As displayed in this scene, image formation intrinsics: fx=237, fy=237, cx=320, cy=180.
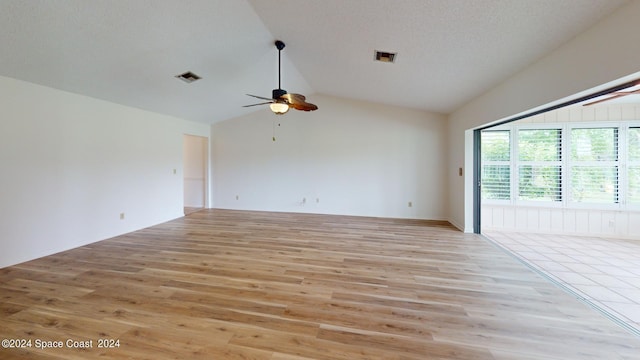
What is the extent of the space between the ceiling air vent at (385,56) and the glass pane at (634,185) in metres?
4.97

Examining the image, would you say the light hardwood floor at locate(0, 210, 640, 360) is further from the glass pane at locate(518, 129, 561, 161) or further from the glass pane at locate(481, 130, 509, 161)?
the glass pane at locate(518, 129, 561, 161)

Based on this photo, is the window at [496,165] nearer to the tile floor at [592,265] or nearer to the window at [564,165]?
the window at [564,165]

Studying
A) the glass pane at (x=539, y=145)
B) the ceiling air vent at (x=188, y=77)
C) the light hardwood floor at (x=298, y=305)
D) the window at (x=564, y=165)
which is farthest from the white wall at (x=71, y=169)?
the glass pane at (x=539, y=145)

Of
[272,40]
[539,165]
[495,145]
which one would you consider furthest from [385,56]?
[539,165]

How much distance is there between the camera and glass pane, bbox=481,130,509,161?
5.00 meters

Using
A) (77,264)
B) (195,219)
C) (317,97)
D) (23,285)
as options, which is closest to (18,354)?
(23,285)

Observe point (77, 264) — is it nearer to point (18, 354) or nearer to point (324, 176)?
point (18, 354)

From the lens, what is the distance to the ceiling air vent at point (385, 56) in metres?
3.17

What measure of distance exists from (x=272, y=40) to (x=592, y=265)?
5.39 m

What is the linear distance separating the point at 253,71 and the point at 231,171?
347 cm

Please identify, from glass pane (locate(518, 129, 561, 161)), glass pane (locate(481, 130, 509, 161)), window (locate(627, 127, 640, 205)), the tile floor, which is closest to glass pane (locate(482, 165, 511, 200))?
glass pane (locate(481, 130, 509, 161))

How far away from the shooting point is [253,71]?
4387 millimetres

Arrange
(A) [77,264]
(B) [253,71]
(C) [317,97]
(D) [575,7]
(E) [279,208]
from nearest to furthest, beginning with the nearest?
(D) [575,7] → (A) [77,264] → (B) [253,71] → (C) [317,97] → (E) [279,208]

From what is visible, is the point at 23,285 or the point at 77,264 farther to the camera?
the point at 77,264
